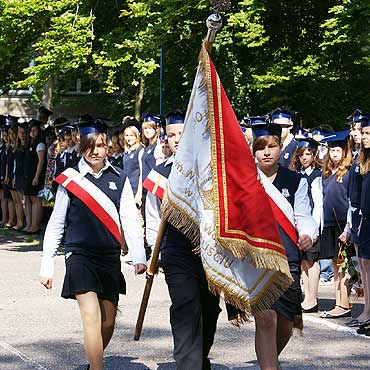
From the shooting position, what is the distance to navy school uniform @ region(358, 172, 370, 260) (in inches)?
408

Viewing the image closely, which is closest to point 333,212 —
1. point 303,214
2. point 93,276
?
point 303,214

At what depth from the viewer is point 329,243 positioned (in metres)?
11.8

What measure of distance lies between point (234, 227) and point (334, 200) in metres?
5.22

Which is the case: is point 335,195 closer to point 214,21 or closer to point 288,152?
point 288,152

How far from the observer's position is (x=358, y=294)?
11.7 metres

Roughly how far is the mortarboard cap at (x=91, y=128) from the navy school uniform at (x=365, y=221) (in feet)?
10.9

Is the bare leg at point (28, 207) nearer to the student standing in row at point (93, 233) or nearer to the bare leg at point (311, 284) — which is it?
the bare leg at point (311, 284)

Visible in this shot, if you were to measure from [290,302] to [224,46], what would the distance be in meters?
18.3

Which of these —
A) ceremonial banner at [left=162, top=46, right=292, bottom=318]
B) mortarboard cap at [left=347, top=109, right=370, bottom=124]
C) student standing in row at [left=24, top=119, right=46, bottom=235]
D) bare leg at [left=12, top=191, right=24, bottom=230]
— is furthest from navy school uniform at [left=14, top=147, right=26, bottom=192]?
ceremonial banner at [left=162, top=46, right=292, bottom=318]

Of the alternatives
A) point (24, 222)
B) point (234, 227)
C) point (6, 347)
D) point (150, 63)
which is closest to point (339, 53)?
point (150, 63)

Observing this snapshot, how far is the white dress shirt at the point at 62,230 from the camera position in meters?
7.86

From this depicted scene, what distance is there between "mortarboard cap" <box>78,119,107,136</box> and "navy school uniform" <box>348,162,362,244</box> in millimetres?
3509

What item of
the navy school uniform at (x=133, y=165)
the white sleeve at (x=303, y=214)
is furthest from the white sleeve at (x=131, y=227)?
the navy school uniform at (x=133, y=165)

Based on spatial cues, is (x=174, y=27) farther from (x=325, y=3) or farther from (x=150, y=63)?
(x=325, y=3)
